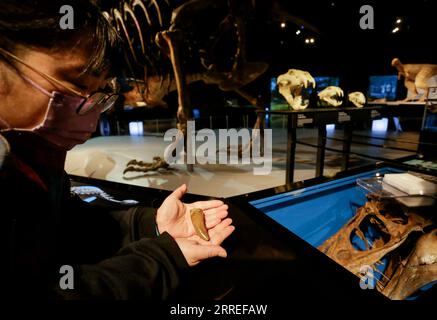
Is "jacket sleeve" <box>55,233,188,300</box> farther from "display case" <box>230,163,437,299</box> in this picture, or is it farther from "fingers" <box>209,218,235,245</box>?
"display case" <box>230,163,437,299</box>

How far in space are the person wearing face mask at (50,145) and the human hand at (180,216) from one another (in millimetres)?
202

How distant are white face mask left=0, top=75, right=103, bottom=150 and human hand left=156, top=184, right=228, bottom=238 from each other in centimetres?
39

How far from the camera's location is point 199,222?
2.94ft

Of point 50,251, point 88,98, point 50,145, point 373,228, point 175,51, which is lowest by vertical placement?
point 373,228

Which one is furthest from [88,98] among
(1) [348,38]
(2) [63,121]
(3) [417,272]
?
(1) [348,38]

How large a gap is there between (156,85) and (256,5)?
202cm

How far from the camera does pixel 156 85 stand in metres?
4.16

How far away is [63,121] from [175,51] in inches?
107

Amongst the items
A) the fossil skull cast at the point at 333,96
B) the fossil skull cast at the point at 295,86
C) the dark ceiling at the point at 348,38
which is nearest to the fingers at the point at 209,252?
the fossil skull cast at the point at 295,86

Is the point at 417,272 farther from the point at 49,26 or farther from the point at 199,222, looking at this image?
the point at 49,26

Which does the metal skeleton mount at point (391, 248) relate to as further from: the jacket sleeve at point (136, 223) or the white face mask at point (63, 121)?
the white face mask at point (63, 121)

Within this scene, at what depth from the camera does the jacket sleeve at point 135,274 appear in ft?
1.88
